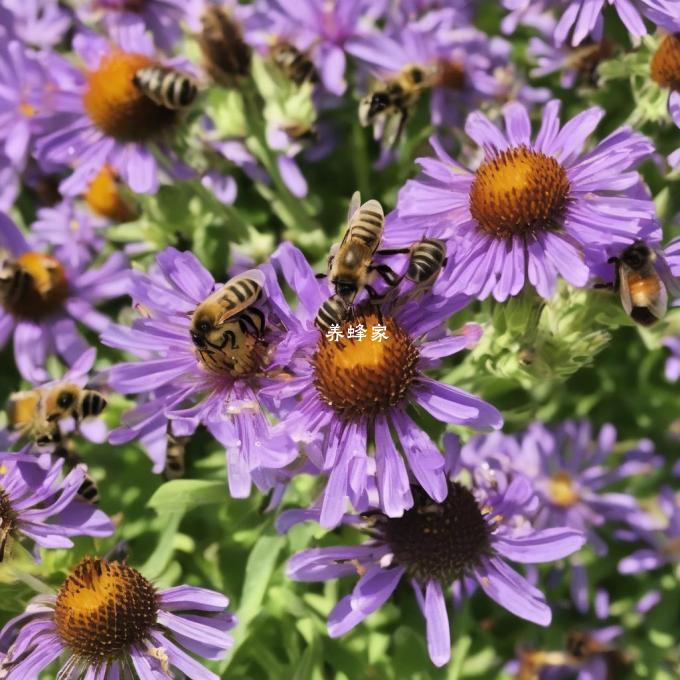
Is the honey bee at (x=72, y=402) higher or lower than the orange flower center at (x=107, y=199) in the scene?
higher

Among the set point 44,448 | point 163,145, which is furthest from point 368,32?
point 44,448

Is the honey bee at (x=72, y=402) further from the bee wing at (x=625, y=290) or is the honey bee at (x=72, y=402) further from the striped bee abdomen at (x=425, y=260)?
the bee wing at (x=625, y=290)

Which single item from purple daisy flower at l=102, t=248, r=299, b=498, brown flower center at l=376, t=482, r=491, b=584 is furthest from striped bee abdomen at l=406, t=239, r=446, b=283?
brown flower center at l=376, t=482, r=491, b=584

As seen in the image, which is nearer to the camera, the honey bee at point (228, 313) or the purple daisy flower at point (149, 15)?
the honey bee at point (228, 313)

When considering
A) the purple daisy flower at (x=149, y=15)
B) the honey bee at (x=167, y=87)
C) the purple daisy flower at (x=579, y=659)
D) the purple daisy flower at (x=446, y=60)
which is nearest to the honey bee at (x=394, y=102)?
the purple daisy flower at (x=446, y=60)

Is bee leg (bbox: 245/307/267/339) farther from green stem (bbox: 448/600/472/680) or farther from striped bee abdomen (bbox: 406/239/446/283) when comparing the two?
green stem (bbox: 448/600/472/680)

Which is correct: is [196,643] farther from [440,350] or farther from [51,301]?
[51,301]
